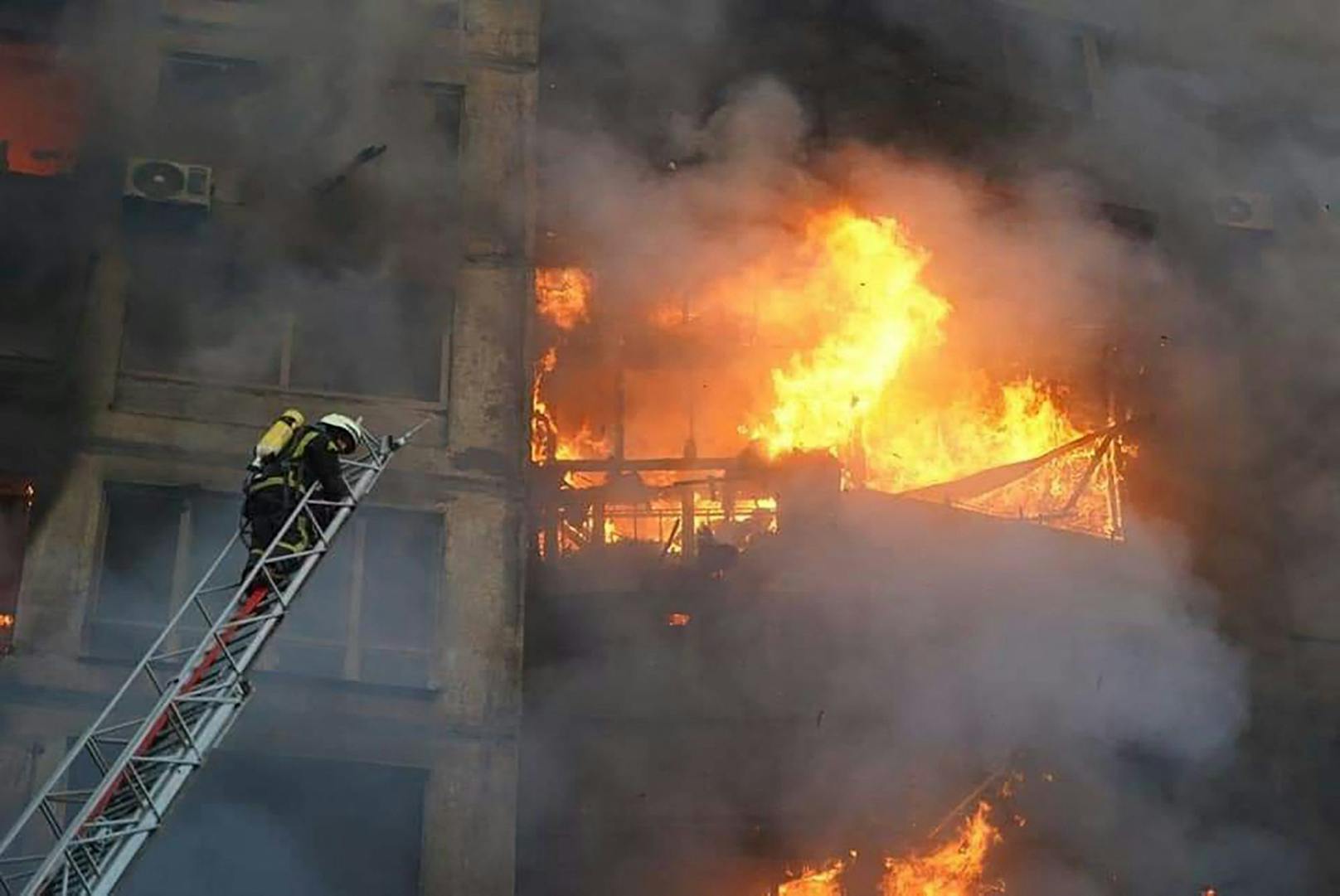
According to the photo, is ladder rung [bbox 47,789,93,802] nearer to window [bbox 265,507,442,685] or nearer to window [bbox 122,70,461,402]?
window [bbox 265,507,442,685]

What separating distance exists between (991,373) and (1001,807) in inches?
164

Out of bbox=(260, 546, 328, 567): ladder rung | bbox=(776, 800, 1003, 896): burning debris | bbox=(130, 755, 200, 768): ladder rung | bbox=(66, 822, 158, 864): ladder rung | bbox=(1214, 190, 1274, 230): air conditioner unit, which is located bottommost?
bbox=(776, 800, 1003, 896): burning debris

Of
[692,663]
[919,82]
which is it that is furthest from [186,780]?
[919,82]

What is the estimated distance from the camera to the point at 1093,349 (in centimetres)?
1482

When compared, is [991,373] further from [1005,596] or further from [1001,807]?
[1001,807]

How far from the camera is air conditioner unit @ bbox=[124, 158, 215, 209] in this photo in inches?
476

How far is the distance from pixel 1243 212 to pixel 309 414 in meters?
9.22

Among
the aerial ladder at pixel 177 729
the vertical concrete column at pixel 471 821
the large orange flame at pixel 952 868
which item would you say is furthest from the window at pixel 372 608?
the large orange flame at pixel 952 868

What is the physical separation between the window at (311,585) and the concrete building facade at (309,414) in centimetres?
2

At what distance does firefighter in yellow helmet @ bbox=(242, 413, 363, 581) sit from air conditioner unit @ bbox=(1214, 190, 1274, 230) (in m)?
10.4

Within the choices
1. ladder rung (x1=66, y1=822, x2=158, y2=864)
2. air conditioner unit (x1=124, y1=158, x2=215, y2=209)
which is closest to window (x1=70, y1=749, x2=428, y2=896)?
ladder rung (x1=66, y1=822, x2=158, y2=864)

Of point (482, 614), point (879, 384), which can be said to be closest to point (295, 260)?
point (482, 614)

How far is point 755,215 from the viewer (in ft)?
46.7

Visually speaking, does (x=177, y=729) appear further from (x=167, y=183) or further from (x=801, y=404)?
(x=801, y=404)
